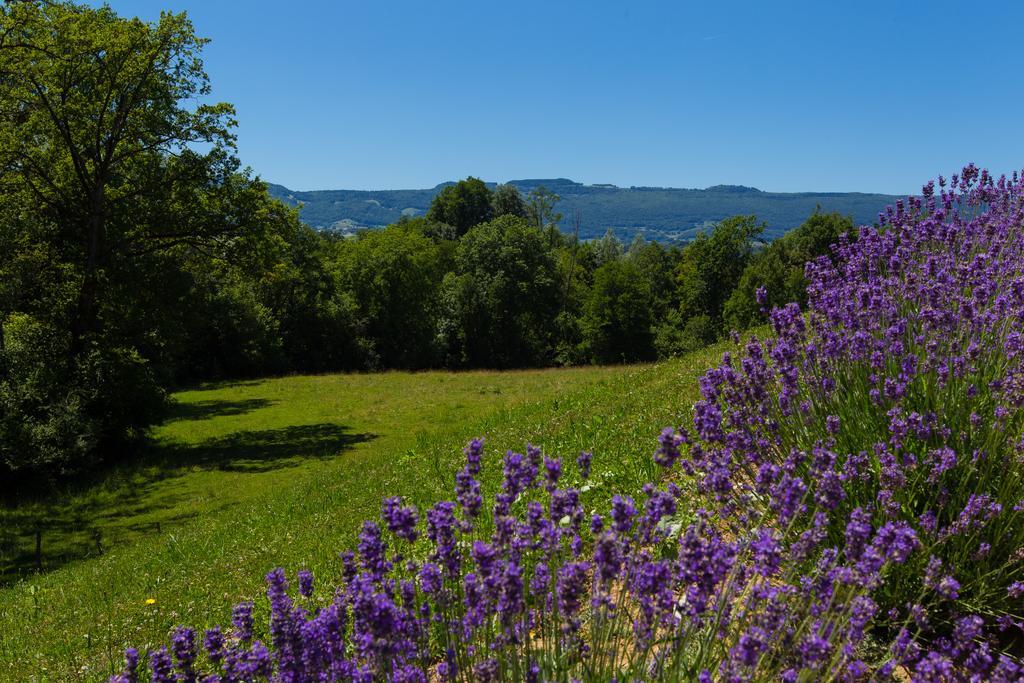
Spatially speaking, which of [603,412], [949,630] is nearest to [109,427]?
[603,412]

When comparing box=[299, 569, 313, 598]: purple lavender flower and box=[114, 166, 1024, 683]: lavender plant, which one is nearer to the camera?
box=[114, 166, 1024, 683]: lavender plant

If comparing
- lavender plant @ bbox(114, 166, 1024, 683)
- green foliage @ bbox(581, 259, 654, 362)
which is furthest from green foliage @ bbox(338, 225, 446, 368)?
lavender plant @ bbox(114, 166, 1024, 683)

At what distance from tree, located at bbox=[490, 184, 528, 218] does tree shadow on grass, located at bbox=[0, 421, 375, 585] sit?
198ft

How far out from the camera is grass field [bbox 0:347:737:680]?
7.39m

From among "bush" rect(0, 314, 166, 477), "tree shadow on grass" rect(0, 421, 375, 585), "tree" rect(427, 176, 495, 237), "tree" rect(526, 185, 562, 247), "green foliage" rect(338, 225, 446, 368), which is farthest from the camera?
"tree" rect(427, 176, 495, 237)

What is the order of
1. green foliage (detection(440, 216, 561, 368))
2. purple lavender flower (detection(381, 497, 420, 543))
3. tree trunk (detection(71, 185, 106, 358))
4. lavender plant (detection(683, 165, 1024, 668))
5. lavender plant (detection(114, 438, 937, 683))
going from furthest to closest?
green foliage (detection(440, 216, 561, 368)) < tree trunk (detection(71, 185, 106, 358)) < lavender plant (detection(683, 165, 1024, 668)) < purple lavender flower (detection(381, 497, 420, 543)) < lavender plant (detection(114, 438, 937, 683))

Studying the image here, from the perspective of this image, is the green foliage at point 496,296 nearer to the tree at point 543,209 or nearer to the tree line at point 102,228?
the tree at point 543,209

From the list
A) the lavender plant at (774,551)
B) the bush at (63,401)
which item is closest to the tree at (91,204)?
the bush at (63,401)

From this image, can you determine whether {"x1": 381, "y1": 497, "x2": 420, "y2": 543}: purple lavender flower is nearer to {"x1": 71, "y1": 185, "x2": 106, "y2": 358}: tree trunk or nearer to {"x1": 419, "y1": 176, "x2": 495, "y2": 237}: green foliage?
{"x1": 71, "y1": 185, "x2": 106, "y2": 358}: tree trunk

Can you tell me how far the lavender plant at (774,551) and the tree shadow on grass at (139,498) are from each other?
38.2ft

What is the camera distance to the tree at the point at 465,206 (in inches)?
3255

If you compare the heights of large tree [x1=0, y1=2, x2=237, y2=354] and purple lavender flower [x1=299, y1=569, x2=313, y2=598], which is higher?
large tree [x1=0, y1=2, x2=237, y2=354]

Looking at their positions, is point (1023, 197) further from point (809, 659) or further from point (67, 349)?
point (67, 349)

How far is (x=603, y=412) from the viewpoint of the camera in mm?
11641
